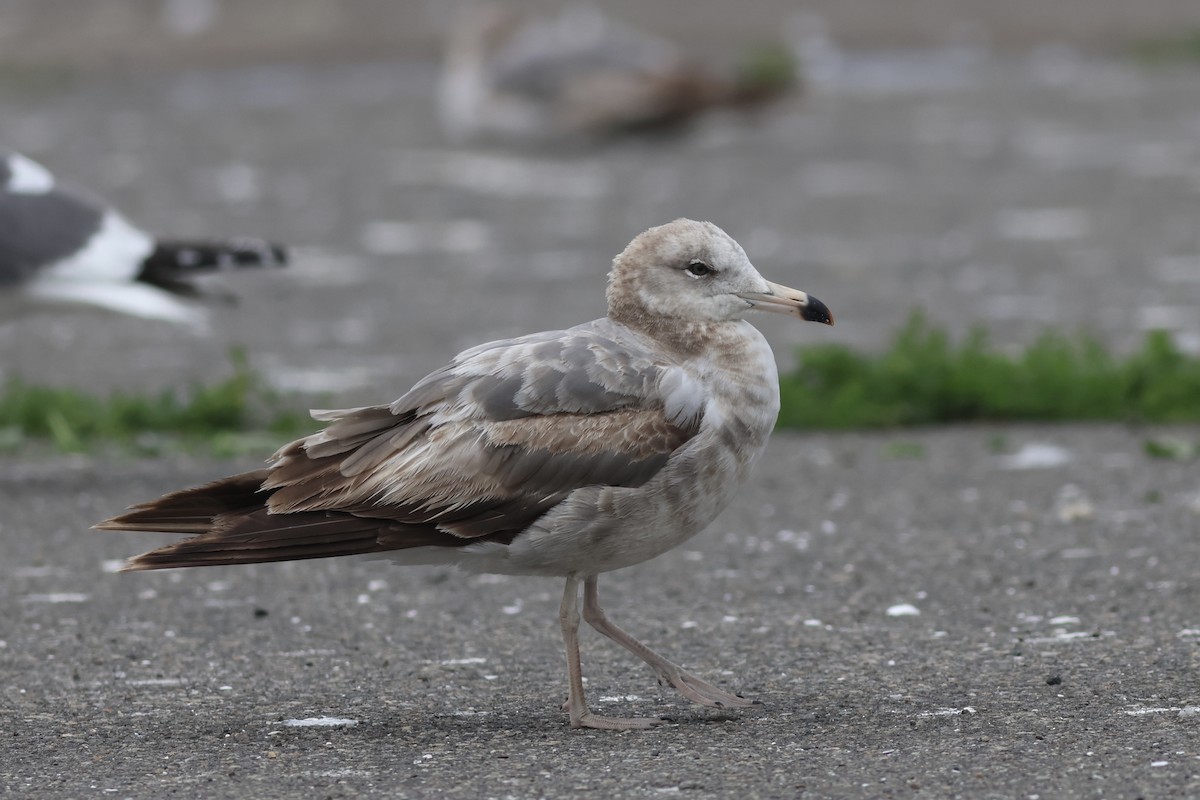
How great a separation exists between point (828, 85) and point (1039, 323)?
1189 centimetres

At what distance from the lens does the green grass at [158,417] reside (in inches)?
348

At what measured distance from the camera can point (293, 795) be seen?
4.41m

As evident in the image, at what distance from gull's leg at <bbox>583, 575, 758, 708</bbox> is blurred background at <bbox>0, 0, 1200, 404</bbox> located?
3840 mm

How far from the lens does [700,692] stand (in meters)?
5.12

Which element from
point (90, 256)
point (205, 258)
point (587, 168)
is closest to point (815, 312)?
point (205, 258)

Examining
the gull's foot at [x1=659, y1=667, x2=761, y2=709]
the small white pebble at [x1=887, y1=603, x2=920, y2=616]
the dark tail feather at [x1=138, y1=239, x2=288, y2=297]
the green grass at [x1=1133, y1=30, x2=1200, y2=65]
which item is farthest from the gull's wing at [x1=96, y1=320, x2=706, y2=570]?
the green grass at [x1=1133, y1=30, x2=1200, y2=65]

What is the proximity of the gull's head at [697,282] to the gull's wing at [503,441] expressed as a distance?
0.73 feet

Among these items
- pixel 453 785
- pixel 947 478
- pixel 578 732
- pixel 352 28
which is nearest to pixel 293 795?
pixel 453 785

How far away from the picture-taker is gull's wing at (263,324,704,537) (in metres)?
4.93

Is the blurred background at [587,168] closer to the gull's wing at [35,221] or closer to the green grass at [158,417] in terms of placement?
the gull's wing at [35,221]

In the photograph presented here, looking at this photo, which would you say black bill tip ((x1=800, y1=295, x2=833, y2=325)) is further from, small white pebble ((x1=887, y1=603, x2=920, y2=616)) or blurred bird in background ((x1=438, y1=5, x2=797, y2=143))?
blurred bird in background ((x1=438, y1=5, x2=797, y2=143))

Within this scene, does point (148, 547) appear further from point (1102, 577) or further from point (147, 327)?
point (147, 327)

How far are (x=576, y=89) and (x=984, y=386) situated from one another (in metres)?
9.86

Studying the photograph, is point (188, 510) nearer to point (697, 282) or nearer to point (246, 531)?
point (246, 531)
